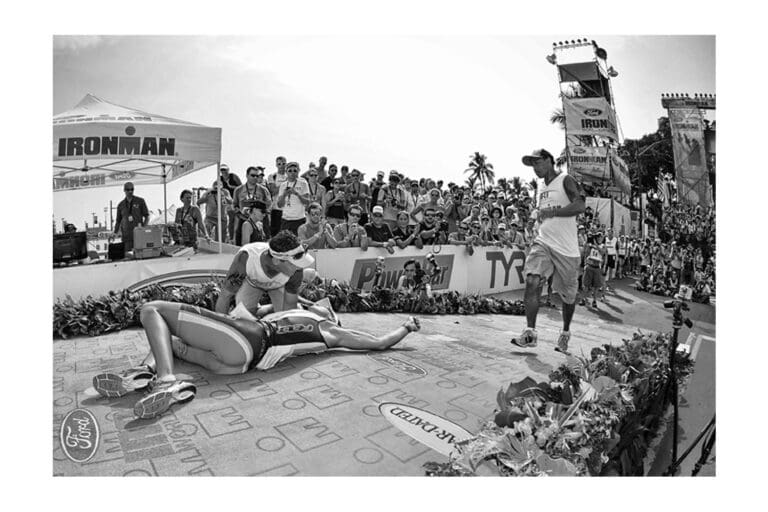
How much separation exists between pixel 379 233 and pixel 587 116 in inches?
110

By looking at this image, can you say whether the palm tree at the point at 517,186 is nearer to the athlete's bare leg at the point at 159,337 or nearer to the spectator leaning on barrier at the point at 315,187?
the spectator leaning on barrier at the point at 315,187

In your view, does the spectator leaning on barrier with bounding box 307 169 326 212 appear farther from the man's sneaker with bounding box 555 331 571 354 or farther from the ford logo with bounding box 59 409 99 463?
the ford logo with bounding box 59 409 99 463

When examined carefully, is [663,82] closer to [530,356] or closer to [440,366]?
[530,356]

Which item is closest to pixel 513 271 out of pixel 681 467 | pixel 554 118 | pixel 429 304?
pixel 429 304

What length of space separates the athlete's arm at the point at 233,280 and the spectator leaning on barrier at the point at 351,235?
87.5 inches

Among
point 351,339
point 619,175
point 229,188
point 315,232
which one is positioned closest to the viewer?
point 351,339

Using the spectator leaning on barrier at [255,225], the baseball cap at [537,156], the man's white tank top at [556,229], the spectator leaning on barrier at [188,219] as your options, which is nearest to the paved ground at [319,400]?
the man's white tank top at [556,229]

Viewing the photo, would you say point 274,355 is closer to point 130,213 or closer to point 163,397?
point 163,397

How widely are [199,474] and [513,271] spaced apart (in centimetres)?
469

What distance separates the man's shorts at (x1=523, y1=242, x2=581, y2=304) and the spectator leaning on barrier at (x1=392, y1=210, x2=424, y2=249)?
2.44 meters

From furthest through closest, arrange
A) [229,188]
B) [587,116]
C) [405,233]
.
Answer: [229,188]
[405,233]
[587,116]

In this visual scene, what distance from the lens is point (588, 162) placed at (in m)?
4.08

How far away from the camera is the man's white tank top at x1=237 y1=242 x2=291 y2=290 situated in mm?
3559

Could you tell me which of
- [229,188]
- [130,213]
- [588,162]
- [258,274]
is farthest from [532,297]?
[229,188]
